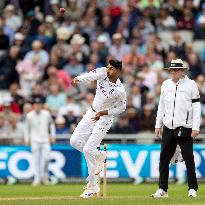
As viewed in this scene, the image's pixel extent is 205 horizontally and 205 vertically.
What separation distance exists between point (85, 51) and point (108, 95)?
11320mm

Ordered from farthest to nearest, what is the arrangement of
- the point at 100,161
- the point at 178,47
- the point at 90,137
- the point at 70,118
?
1. the point at 178,47
2. the point at 70,118
3. the point at 100,161
4. the point at 90,137

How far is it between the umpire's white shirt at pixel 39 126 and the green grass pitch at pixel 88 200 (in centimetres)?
177

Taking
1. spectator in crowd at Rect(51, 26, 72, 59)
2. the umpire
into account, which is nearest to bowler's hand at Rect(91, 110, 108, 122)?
the umpire

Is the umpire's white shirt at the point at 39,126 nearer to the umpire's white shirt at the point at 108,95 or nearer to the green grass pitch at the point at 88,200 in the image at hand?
the green grass pitch at the point at 88,200

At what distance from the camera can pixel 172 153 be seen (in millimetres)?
18156

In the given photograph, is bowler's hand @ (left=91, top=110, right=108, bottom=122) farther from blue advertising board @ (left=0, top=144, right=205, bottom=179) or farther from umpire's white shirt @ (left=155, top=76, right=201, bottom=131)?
blue advertising board @ (left=0, top=144, right=205, bottom=179)

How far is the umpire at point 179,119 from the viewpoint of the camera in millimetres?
17938

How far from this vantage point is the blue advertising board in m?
25.6

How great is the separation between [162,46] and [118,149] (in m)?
5.13

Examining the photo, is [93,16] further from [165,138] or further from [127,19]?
[165,138]

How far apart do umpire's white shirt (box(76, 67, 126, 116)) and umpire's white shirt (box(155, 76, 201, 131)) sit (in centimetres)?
82

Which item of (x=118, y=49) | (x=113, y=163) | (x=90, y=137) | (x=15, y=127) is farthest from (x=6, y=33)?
(x=90, y=137)

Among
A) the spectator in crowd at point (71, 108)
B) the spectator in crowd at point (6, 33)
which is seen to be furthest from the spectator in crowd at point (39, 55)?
the spectator in crowd at point (71, 108)

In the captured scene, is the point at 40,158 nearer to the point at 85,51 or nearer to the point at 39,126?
the point at 39,126
